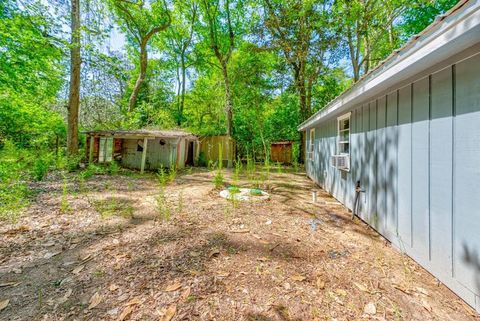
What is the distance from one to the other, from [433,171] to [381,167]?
1.06 m

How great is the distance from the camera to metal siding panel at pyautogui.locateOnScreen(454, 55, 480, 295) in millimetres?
1801

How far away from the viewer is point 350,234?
11.0 feet

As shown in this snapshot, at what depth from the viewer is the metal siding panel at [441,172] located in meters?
2.07

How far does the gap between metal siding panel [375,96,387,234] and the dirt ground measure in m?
0.31

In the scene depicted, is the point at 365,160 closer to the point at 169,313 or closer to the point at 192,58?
the point at 169,313

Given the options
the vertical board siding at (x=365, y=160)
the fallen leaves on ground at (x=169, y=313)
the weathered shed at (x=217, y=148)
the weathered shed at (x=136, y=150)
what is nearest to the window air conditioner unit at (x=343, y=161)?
the vertical board siding at (x=365, y=160)

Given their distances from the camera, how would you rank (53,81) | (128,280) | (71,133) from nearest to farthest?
(128,280) < (71,133) < (53,81)

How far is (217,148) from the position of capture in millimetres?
14328

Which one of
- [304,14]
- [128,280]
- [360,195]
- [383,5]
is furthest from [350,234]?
[383,5]

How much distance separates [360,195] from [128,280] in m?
3.95

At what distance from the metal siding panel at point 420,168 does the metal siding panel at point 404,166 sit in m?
0.08

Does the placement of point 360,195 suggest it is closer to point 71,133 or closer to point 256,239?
point 256,239

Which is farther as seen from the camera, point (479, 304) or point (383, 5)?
point (383, 5)

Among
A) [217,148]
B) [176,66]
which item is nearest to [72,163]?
[217,148]
